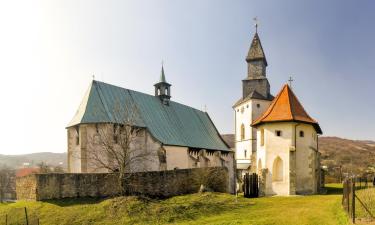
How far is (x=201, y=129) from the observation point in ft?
148

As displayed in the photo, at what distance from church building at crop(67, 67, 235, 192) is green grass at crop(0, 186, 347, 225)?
26.2 feet

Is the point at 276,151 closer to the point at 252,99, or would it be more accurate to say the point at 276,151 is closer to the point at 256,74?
the point at 252,99

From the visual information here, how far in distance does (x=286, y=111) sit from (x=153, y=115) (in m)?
14.7

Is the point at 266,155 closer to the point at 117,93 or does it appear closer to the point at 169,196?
the point at 169,196

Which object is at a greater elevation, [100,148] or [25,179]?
[100,148]

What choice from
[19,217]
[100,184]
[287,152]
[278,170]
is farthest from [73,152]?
[287,152]

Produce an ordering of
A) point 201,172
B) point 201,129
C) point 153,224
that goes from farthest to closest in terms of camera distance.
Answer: point 201,129
point 201,172
point 153,224

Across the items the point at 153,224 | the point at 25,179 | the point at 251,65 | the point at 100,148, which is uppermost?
the point at 251,65

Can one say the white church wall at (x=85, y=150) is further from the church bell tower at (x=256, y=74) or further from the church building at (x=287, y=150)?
the church bell tower at (x=256, y=74)

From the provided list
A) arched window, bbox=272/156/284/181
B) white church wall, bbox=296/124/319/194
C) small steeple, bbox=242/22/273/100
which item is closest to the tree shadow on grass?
white church wall, bbox=296/124/319/194

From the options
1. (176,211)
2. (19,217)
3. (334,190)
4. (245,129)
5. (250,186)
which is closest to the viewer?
(176,211)

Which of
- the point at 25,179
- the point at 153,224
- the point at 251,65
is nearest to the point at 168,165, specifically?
the point at 25,179

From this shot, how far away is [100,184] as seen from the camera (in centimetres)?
2427

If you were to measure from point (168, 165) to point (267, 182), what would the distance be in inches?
416
